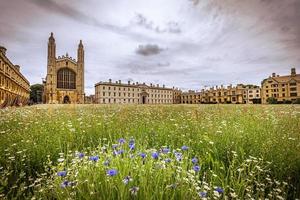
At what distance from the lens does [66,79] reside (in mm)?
81500

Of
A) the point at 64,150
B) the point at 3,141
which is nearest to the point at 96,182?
the point at 64,150

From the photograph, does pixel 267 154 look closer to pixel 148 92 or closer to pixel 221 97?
pixel 148 92

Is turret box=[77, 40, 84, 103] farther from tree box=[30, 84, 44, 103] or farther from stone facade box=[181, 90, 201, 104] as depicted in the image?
stone facade box=[181, 90, 201, 104]

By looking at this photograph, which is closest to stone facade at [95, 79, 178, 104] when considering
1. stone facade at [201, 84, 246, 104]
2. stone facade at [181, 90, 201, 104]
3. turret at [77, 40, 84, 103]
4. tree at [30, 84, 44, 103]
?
stone facade at [181, 90, 201, 104]

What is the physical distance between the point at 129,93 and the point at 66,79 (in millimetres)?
38037

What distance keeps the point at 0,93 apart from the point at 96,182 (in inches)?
1731

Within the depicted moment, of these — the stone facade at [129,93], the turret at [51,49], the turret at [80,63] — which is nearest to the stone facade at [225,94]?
the stone facade at [129,93]

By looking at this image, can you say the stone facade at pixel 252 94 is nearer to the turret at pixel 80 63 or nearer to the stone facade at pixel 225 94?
the stone facade at pixel 225 94

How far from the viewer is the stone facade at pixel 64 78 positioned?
250 feet

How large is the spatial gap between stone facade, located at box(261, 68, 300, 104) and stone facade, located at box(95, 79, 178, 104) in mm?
59127

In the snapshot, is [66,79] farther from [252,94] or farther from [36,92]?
[252,94]

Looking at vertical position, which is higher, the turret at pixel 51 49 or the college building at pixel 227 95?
the turret at pixel 51 49

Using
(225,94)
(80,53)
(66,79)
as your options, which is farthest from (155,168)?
(225,94)

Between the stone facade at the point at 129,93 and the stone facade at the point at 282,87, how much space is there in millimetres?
59127
